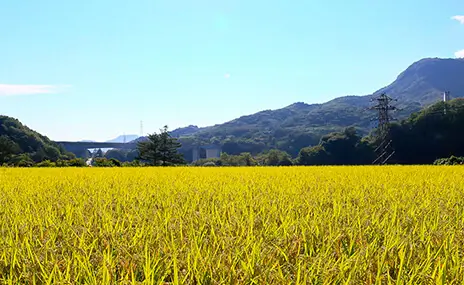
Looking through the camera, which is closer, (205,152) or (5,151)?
(5,151)

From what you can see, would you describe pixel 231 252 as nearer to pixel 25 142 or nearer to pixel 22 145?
pixel 22 145

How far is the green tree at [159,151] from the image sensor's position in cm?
5312

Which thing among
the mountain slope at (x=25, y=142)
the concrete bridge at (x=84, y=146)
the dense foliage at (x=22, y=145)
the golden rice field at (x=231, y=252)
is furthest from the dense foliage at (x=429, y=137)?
the concrete bridge at (x=84, y=146)

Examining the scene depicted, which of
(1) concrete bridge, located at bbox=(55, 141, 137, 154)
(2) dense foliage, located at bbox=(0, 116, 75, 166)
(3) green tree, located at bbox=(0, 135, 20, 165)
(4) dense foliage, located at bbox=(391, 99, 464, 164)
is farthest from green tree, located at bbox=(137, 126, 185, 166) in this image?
(1) concrete bridge, located at bbox=(55, 141, 137, 154)

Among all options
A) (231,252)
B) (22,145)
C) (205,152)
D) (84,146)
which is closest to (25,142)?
(22,145)

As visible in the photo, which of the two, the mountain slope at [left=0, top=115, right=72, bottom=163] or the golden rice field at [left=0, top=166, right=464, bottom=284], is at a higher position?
the mountain slope at [left=0, top=115, right=72, bottom=163]

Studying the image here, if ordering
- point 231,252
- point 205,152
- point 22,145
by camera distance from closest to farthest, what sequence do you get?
point 231,252 → point 22,145 → point 205,152

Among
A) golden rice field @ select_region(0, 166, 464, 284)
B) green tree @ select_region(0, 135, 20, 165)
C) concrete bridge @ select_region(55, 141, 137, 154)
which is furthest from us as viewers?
concrete bridge @ select_region(55, 141, 137, 154)

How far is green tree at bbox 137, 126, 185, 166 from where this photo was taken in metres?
53.1

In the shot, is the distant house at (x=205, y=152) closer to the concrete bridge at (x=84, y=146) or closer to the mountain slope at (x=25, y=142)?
the concrete bridge at (x=84, y=146)

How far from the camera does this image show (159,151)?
177ft

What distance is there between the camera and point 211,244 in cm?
248

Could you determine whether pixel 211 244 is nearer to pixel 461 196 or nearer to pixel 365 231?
pixel 365 231

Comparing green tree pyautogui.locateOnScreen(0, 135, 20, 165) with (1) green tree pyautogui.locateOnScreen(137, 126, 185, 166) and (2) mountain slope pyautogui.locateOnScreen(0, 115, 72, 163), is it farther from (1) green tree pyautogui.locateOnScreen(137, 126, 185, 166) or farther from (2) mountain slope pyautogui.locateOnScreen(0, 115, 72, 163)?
(1) green tree pyautogui.locateOnScreen(137, 126, 185, 166)
